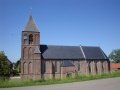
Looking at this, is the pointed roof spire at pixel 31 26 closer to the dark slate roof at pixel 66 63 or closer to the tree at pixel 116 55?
the dark slate roof at pixel 66 63

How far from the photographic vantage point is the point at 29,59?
54.8 metres

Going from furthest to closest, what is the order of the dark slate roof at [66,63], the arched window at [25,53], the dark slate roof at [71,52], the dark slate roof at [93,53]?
the dark slate roof at [93,53]
the dark slate roof at [71,52]
the dark slate roof at [66,63]
the arched window at [25,53]

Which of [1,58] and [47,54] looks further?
[47,54]

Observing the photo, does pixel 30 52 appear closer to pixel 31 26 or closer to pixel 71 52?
pixel 31 26

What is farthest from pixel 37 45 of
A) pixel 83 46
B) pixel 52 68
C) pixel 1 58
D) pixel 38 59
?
pixel 83 46

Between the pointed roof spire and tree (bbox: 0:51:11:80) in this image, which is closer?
tree (bbox: 0:51:11:80)

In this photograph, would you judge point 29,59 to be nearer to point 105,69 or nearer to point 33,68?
point 33,68

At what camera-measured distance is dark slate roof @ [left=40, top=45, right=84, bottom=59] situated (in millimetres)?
58344

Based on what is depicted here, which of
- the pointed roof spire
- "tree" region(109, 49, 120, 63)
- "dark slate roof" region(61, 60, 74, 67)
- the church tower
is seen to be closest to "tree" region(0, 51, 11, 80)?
the church tower

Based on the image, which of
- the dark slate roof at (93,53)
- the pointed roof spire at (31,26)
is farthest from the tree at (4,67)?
the dark slate roof at (93,53)

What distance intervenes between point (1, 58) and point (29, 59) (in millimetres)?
9702

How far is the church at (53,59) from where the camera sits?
5450 cm

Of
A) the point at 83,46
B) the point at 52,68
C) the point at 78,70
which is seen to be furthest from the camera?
the point at 83,46

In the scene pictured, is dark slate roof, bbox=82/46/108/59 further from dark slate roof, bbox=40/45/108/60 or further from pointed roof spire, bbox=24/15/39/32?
pointed roof spire, bbox=24/15/39/32
